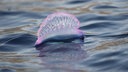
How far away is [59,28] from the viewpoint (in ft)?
15.5

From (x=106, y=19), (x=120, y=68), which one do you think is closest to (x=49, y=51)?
(x=120, y=68)

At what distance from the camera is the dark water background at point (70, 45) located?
4.08m

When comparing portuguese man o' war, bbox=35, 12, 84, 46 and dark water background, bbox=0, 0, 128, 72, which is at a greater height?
portuguese man o' war, bbox=35, 12, 84, 46

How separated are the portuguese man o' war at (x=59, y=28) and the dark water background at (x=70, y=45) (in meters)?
0.11

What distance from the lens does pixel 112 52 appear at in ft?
14.3

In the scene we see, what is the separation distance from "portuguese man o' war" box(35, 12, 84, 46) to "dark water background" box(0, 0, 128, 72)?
0.11 metres

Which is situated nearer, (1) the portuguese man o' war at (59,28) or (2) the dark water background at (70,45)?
(2) the dark water background at (70,45)

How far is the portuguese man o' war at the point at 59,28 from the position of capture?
4.67m

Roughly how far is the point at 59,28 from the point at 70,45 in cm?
22

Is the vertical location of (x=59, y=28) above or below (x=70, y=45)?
above

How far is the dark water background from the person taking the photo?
4.08 meters

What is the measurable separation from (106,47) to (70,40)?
1.43 ft

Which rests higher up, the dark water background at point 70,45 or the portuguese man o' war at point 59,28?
the portuguese man o' war at point 59,28

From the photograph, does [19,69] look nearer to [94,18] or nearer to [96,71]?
[96,71]
